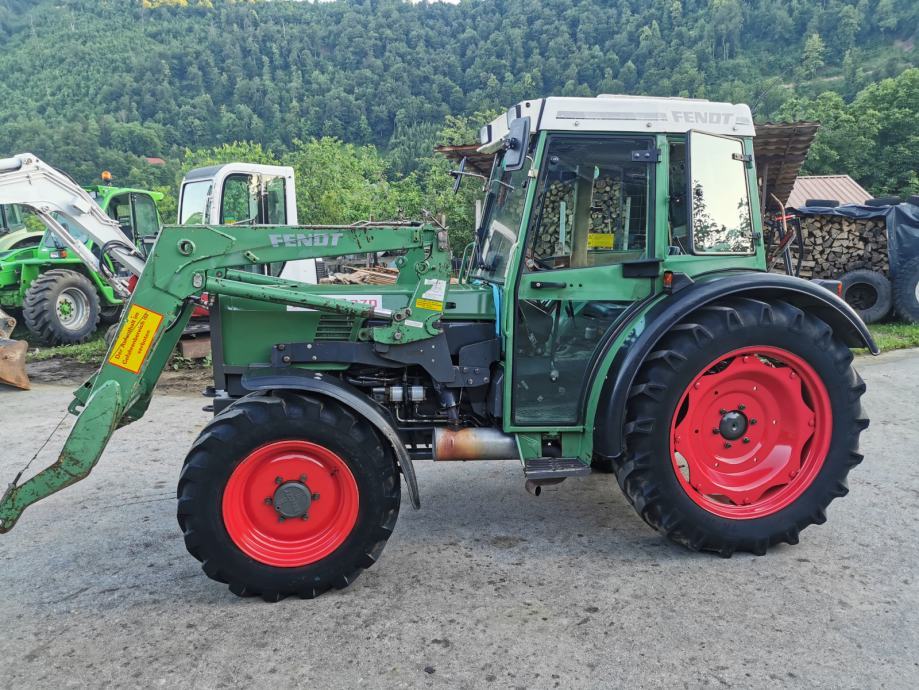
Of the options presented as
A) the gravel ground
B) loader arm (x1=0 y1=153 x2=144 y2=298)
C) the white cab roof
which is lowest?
the gravel ground

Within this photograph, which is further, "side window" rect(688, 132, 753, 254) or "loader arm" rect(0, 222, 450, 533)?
"side window" rect(688, 132, 753, 254)

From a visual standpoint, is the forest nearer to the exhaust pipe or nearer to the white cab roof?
the white cab roof

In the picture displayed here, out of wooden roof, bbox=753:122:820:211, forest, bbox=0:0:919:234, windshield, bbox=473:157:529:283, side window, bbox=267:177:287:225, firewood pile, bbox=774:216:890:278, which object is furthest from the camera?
forest, bbox=0:0:919:234

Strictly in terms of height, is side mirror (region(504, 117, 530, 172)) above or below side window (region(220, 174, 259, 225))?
below

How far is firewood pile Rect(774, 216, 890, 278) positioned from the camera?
1098 centimetres

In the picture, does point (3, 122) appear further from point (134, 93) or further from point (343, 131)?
point (343, 131)

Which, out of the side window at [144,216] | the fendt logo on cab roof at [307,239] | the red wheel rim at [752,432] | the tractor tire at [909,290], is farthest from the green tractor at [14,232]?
the tractor tire at [909,290]

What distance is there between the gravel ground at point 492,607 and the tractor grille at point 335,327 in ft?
3.93

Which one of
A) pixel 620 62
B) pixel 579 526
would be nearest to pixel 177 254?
pixel 579 526

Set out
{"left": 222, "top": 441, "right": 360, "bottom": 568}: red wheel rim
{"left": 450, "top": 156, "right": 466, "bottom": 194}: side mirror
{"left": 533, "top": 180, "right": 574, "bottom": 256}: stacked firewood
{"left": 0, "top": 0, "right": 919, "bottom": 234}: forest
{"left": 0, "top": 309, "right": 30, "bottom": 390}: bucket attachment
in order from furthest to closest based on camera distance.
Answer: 1. {"left": 0, "top": 0, "right": 919, "bottom": 234}: forest
2. {"left": 0, "top": 309, "right": 30, "bottom": 390}: bucket attachment
3. {"left": 450, "top": 156, "right": 466, "bottom": 194}: side mirror
4. {"left": 533, "top": 180, "right": 574, "bottom": 256}: stacked firewood
5. {"left": 222, "top": 441, "right": 360, "bottom": 568}: red wheel rim

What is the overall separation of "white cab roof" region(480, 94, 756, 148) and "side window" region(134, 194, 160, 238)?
1066 centimetres

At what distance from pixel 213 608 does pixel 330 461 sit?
834 mm

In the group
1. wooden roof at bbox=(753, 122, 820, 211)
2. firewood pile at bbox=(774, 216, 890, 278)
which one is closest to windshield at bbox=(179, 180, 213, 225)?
wooden roof at bbox=(753, 122, 820, 211)

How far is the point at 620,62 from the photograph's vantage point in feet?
171
